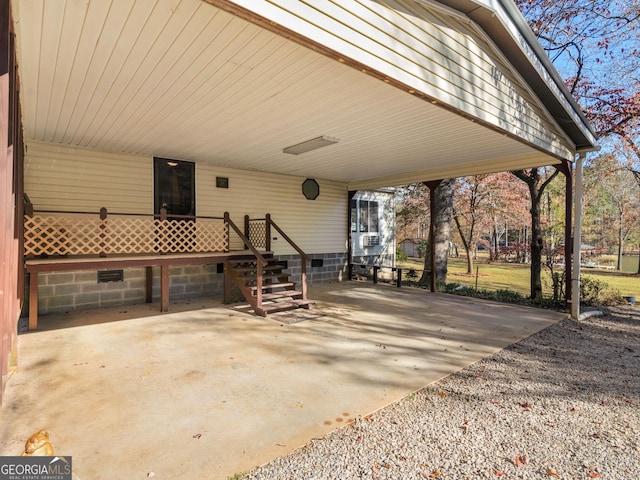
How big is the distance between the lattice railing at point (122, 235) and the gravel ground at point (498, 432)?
5083mm

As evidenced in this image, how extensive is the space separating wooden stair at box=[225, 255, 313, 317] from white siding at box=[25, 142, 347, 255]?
169 cm

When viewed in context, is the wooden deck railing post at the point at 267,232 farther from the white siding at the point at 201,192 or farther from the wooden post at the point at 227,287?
the wooden post at the point at 227,287

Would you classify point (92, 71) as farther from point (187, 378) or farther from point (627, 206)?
point (627, 206)

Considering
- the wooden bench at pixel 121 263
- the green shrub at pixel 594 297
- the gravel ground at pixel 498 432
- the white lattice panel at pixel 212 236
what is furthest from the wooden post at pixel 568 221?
the white lattice panel at pixel 212 236

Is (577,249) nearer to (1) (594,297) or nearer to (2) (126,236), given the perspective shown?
(1) (594,297)

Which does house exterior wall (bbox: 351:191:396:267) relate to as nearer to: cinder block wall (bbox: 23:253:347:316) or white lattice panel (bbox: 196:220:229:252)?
white lattice panel (bbox: 196:220:229:252)

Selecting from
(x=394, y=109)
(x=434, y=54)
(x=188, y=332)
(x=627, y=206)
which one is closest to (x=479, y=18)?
(x=434, y=54)

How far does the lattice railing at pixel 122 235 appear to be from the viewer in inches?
228

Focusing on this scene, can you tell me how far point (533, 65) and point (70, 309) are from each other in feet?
28.8

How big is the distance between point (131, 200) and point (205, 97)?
13.0 ft

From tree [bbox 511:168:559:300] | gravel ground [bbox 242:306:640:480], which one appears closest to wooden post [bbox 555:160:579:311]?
tree [bbox 511:168:559:300]

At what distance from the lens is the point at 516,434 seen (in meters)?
2.53

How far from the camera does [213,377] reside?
3.52m

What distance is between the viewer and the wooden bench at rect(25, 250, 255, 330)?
16.7 feet
